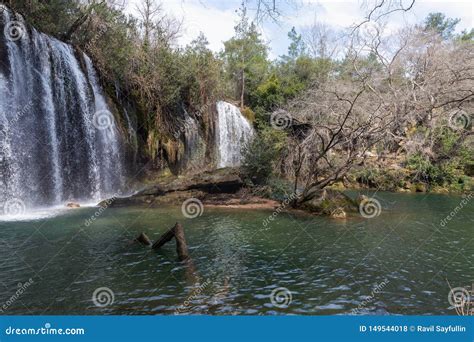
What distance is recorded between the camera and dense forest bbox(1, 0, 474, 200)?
50.3 feet

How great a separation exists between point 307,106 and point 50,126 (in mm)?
13043

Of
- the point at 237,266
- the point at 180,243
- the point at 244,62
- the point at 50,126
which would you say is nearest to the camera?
the point at 237,266

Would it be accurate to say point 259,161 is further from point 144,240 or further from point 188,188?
point 144,240

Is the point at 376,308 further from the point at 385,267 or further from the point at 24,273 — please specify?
the point at 24,273

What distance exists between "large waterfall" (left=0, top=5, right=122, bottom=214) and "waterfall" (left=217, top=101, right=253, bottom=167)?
30.7 ft

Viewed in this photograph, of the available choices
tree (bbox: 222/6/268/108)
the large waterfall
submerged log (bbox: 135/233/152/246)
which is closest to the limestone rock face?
the large waterfall

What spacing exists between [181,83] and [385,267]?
18.4m

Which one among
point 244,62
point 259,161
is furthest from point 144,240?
point 244,62

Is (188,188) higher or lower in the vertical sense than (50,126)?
lower

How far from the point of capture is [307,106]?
21344mm

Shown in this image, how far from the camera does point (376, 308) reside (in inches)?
227

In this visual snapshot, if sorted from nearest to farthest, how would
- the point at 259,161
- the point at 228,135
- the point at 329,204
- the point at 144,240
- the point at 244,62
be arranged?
the point at 144,240 < the point at 329,204 < the point at 259,161 < the point at 228,135 < the point at 244,62

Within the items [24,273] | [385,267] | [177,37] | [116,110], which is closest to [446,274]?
[385,267]

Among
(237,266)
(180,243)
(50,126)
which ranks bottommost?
(237,266)
